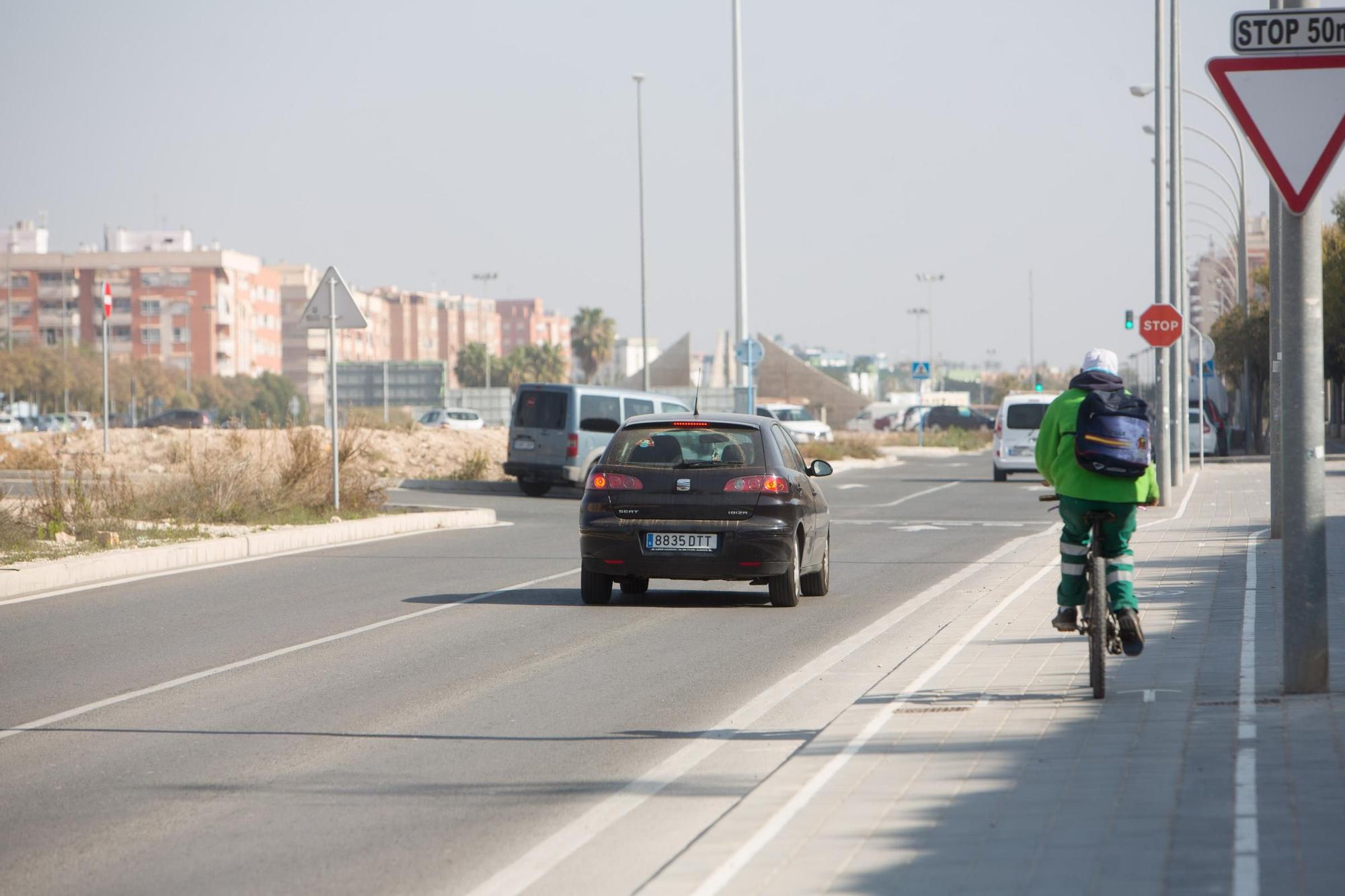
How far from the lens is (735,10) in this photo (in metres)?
41.1

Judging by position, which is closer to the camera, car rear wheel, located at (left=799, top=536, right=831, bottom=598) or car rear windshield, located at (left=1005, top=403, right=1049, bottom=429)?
car rear wheel, located at (left=799, top=536, right=831, bottom=598)

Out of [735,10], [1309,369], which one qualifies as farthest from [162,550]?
[735,10]

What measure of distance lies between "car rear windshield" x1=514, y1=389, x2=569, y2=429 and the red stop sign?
10.1m

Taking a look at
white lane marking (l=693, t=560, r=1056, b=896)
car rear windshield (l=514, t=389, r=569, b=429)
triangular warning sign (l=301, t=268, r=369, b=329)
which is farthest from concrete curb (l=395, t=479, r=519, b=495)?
white lane marking (l=693, t=560, r=1056, b=896)

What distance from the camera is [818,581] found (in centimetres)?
1402

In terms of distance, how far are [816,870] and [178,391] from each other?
115553mm

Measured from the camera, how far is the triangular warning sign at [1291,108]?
23.4ft

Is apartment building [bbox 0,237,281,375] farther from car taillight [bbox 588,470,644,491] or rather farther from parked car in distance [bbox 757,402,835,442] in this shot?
car taillight [bbox 588,470,644,491]

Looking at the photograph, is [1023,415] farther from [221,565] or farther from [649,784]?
[649,784]

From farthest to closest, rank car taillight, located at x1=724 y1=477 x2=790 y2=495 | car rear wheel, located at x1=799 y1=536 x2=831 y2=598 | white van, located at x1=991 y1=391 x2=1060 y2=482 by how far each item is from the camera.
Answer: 1. white van, located at x1=991 y1=391 x2=1060 y2=482
2. car rear wheel, located at x1=799 y1=536 x2=831 y2=598
3. car taillight, located at x1=724 y1=477 x2=790 y2=495

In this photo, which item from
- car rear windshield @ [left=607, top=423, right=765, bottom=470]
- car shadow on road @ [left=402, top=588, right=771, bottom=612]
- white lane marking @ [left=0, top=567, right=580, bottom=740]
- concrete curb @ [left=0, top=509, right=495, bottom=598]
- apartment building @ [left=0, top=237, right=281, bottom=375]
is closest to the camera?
white lane marking @ [left=0, top=567, right=580, bottom=740]

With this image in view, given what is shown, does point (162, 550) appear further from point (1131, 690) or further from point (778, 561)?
point (1131, 690)

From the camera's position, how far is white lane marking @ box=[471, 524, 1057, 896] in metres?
5.38

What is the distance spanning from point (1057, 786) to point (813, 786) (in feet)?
2.96
